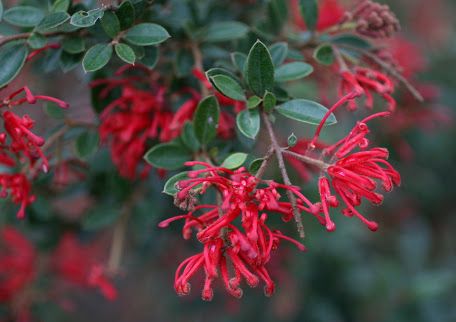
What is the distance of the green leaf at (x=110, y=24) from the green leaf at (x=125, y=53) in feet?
0.10

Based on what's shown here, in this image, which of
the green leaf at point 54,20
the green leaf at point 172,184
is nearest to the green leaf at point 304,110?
the green leaf at point 172,184

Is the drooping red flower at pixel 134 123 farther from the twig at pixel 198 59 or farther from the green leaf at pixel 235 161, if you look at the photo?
the green leaf at pixel 235 161

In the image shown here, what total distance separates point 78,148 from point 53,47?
9.3 inches

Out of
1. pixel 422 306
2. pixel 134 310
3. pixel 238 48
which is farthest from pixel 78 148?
pixel 134 310

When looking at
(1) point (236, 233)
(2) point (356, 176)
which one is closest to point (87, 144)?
(1) point (236, 233)

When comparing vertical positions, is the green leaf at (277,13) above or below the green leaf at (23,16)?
below

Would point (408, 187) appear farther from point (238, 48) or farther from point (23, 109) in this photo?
point (23, 109)

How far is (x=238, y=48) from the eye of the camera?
1.39 m

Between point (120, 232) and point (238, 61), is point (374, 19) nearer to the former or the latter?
point (238, 61)

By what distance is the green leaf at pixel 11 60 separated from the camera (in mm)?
1099

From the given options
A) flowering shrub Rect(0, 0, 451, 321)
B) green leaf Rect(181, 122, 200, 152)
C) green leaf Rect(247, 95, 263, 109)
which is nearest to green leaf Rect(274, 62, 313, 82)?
flowering shrub Rect(0, 0, 451, 321)

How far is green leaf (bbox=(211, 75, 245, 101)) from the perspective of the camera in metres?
1.08

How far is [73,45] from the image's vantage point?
1175mm

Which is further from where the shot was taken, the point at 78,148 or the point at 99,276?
the point at 99,276
